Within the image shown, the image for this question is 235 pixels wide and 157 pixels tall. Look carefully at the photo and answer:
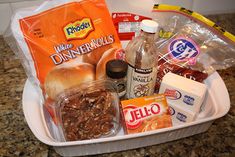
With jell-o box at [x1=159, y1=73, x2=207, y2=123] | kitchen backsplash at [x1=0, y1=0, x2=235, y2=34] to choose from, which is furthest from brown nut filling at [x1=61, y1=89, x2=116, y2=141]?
kitchen backsplash at [x1=0, y1=0, x2=235, y2=34]

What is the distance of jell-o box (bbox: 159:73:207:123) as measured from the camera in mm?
621

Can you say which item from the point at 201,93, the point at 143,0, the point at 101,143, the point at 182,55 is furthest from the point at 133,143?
the point at 143,0

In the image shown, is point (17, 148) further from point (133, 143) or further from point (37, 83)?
point (133, 143)

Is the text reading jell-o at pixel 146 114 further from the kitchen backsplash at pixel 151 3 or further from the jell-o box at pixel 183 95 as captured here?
the kitchen backsplash at pixel 151 3

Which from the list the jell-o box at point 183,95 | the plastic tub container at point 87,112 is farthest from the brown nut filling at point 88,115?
the jell-o box at point 183,95

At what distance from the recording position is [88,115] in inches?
23.6

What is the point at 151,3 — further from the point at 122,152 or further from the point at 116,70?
the point at 122,152

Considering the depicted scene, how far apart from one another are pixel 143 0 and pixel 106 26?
18cm

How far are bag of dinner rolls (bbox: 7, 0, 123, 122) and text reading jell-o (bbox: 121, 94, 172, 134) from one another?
0.47 feet

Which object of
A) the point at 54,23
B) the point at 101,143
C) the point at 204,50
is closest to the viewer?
the point at 101,143

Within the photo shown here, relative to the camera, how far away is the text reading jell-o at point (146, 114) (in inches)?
23.2

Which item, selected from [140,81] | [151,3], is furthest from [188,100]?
[151,3]

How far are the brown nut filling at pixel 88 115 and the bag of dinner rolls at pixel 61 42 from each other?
7 cm

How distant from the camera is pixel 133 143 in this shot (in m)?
0.57
